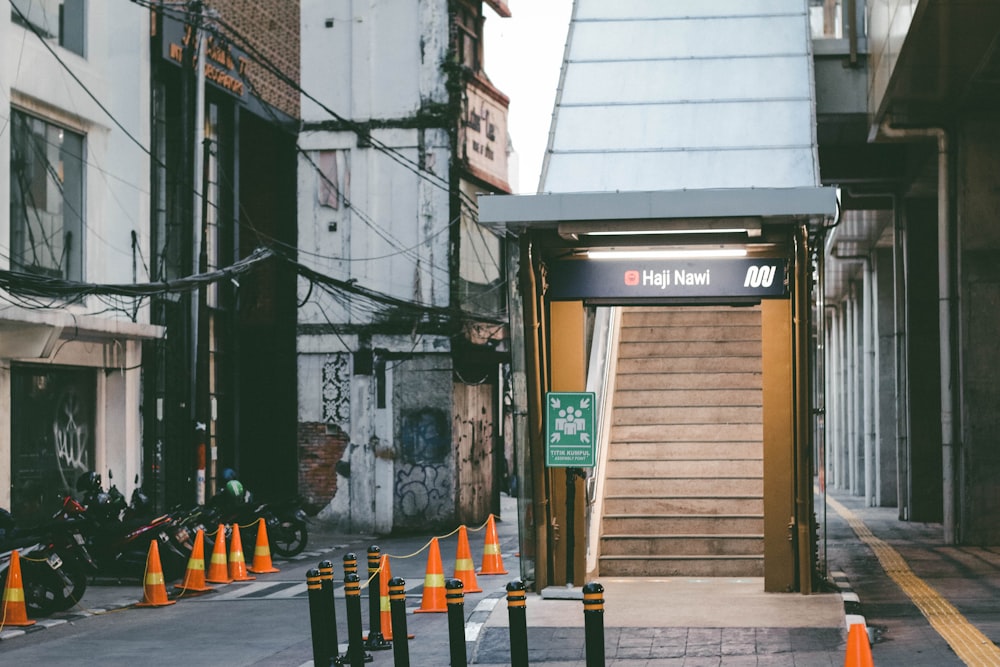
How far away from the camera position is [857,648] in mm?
7117

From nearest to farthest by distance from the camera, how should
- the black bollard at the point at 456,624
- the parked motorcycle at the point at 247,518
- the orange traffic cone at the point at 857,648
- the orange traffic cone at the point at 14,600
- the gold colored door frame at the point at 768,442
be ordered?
the orange traffic cone at the point at 857,648
the black bollard at the point at 456,624
the orange traffic cone at the point at 14,600
the gold colored door frame at the point at 768,442
the parked motorcycle at the point at 247,518

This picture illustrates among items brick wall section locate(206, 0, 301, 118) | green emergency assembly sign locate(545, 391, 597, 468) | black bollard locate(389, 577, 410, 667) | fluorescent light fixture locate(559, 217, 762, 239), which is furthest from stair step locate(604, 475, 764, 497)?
brick wall section locate(206, 0, 301, 118)

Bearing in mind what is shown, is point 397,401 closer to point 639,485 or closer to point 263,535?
point 263,535

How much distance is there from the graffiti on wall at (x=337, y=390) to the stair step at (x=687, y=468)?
1187 cm

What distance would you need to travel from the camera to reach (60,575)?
14.6 metres

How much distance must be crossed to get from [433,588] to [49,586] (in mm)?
4010

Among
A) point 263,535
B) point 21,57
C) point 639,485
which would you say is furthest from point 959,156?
point 21,57

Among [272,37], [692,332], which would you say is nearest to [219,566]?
[692,332]

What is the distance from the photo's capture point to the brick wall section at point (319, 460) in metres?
28.5

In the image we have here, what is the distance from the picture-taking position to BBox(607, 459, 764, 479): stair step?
17219 millimetres

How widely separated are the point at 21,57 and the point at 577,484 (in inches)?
405

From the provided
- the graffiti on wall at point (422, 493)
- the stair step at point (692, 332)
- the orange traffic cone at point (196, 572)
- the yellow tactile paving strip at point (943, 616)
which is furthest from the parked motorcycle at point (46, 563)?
the graffiti on wall at point (422, 493)

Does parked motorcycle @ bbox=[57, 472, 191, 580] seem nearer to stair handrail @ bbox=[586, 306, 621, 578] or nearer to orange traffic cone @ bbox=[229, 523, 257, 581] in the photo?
orange traffic cone @ bbox=[229, 523, 257, 581]

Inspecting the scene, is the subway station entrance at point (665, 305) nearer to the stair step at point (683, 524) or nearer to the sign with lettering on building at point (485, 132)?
the stair step at point (683, 524)
